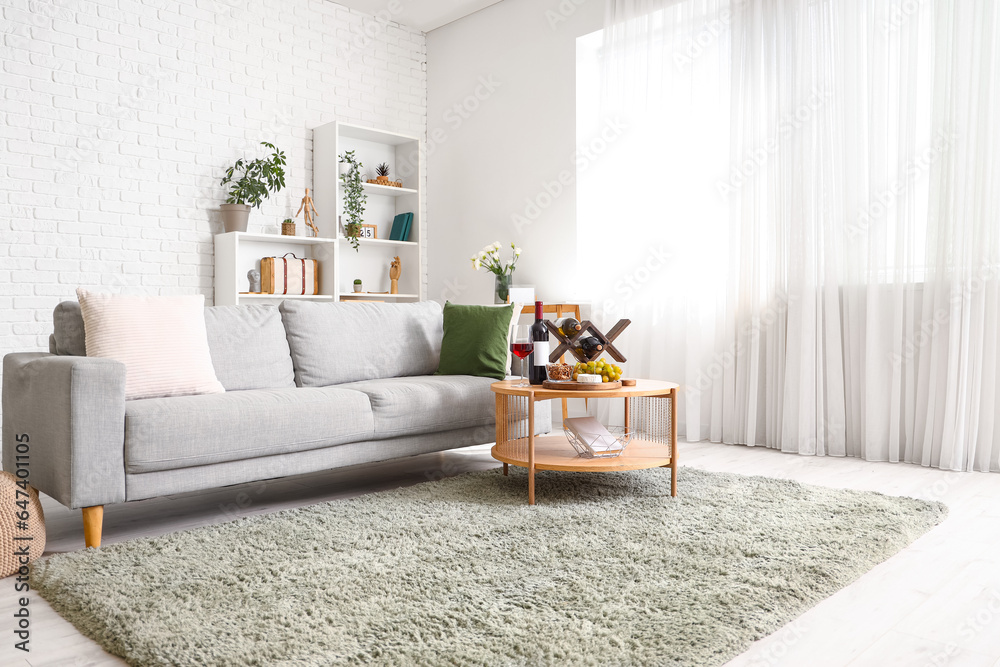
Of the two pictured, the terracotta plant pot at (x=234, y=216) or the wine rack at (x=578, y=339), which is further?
the terracotta plant pot at (x=234, y=216)

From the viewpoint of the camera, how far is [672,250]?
454 centimetres

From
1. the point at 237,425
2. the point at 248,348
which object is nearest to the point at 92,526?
the point at 237,425

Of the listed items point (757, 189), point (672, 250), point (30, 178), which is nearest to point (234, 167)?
point (30, 178)

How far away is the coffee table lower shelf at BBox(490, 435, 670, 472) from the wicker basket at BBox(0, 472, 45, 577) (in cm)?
154

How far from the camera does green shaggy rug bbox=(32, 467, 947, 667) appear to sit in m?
1.57

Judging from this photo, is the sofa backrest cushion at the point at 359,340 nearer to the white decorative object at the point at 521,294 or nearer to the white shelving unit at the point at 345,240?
the white decorative object at the point at 521,294

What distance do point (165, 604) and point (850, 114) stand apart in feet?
12.3

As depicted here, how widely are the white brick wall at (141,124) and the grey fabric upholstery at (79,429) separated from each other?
2215 mm

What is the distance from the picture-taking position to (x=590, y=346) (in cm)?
307

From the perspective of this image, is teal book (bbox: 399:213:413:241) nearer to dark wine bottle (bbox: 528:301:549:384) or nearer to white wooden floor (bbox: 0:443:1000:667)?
white wooden floor (bbox: 0:443:1000:667)

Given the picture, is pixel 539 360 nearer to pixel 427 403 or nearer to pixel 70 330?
pixel 427 403

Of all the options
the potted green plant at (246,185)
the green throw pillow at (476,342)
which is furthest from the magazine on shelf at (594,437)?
the potted green plant at (246,185)

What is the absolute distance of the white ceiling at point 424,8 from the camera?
222 inches

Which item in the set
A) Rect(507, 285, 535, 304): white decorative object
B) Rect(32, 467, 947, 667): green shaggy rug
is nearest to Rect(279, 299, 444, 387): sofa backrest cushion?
Rect(32, 467, 947, 667): green shaggy rug
